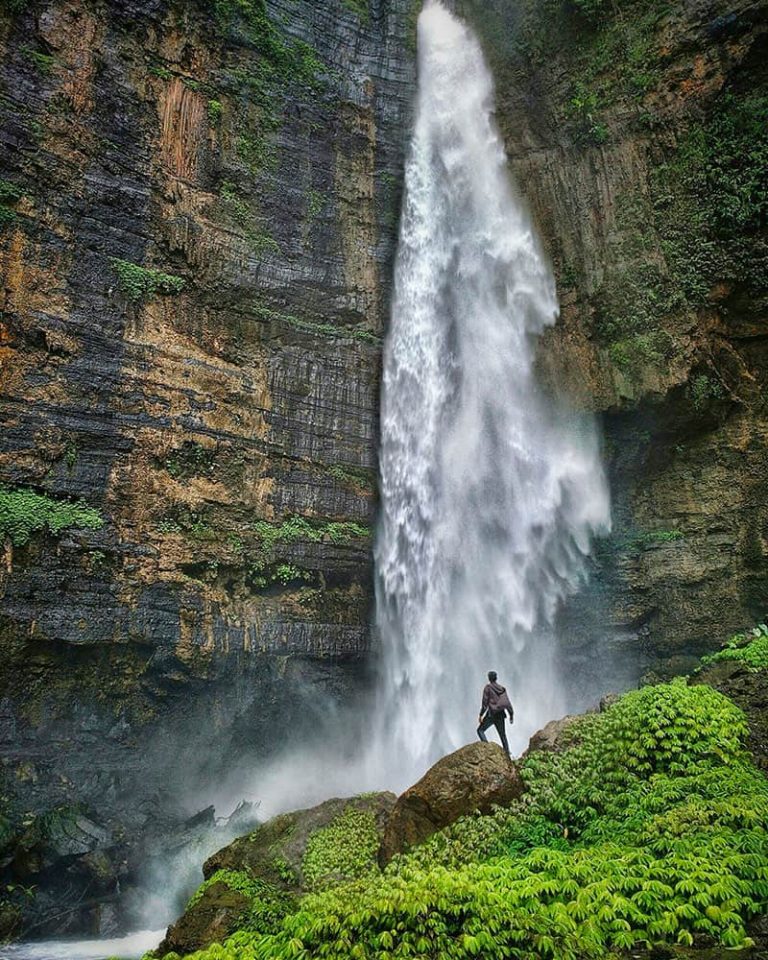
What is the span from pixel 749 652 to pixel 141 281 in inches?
435

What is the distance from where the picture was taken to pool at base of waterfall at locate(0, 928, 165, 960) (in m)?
7.55

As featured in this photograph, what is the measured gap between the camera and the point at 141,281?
39.3 ft

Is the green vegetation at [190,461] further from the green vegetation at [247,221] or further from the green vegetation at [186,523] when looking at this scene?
the green vegetation at [247,221]

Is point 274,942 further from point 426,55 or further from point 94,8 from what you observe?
point 426,55

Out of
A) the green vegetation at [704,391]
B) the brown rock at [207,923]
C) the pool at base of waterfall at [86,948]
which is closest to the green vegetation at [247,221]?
the green vegetation at [704,391]

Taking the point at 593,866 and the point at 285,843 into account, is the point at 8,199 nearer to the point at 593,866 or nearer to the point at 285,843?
the point at 285,843

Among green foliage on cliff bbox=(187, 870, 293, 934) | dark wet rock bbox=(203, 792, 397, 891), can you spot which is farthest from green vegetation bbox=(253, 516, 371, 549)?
green foliage on cliff bbox=(187, 870, 293, 934)

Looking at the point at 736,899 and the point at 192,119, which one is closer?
the point at 736,899

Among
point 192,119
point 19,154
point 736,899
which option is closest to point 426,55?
point 192,119

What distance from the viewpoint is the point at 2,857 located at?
861 cm

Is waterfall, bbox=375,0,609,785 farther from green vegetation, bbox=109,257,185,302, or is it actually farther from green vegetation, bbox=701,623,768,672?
green vegetation, bbox=109,257,185,302

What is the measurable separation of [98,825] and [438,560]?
7175mm

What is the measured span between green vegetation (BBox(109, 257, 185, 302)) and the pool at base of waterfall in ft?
31.3

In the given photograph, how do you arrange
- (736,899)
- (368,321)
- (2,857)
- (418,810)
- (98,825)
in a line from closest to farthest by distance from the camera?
(736,899)
(418,810)
(2,857)
(98,825)
(368,321)
